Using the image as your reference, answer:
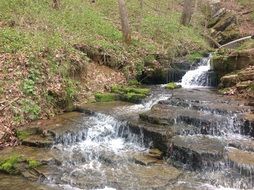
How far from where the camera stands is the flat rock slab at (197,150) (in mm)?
8727

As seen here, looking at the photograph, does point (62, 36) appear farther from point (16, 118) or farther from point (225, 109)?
point (225, 109)

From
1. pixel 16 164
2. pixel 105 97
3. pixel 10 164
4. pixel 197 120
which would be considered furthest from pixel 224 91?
pixel 10 164

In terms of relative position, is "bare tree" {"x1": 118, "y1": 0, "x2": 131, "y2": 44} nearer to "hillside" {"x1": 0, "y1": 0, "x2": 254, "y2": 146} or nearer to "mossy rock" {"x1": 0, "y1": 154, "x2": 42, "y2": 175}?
"hillside" {"x1": 0, "y1": 0, "x2": 254, "y2": 146}

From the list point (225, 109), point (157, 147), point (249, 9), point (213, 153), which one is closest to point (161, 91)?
point (225, 109)

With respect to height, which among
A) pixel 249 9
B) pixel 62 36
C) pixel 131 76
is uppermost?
pixel 249 9

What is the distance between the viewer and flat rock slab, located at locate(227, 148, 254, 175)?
825 centimetres

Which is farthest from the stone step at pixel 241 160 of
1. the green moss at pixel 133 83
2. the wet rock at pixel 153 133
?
the green moss at pixel 133 83

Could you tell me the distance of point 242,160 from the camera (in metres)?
8.54

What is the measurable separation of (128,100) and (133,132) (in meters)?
3.03

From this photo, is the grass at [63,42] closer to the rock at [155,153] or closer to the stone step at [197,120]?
the stone step at [197,120]

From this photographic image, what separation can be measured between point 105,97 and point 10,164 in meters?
5.32

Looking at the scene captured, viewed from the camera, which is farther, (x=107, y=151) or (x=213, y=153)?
(x=107, y=151)

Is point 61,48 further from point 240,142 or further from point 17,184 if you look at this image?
point 240,142

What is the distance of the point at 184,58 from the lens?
1856cm
